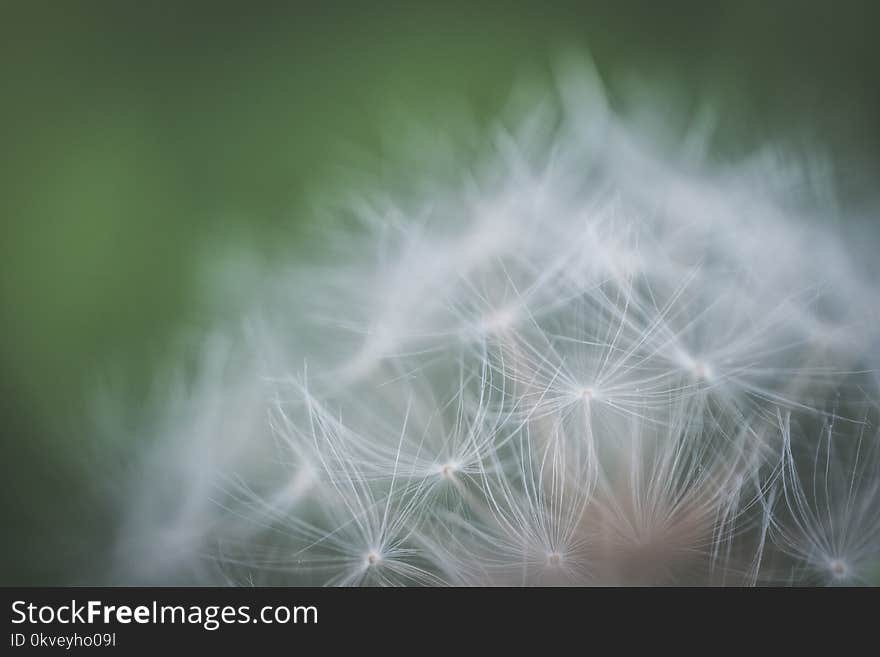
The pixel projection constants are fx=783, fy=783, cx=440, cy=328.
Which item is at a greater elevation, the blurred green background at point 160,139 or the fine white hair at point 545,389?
the blurred green background at point 160,139

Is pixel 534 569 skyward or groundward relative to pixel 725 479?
groundward

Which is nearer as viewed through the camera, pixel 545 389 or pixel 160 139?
pixel 545 389

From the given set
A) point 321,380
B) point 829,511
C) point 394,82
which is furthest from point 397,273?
point 829,511

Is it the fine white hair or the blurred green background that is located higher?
the blurred green background
